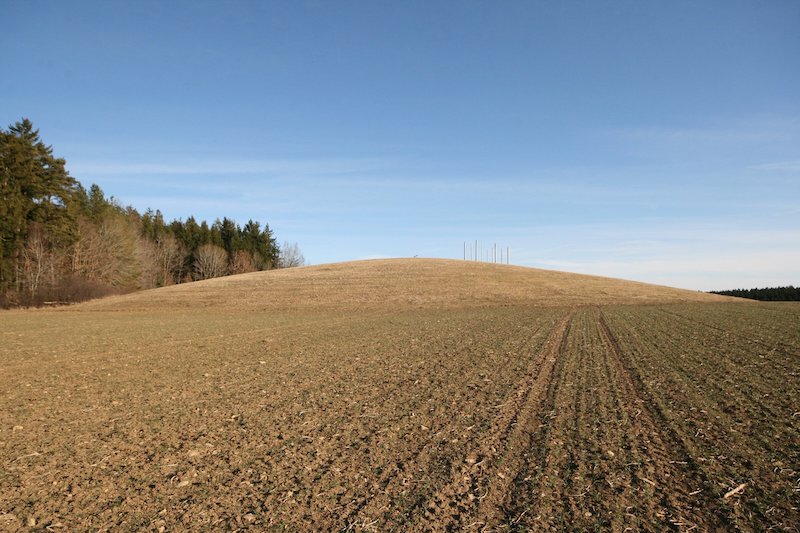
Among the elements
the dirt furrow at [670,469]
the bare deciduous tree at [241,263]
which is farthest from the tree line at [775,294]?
the bare deciduous tree at [241,263]

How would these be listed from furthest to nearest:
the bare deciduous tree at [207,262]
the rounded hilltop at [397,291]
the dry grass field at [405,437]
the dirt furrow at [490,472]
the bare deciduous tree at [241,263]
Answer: the bare deciduous tree at [241,263] < the bare deciduous tree at [207,262] < the rounded hilltop at [397,291] < the dry grass field at [405,437] < the dirt furrow at [490,472]

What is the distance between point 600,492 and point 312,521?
343 cm

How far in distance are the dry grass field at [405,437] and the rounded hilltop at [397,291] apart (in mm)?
31041

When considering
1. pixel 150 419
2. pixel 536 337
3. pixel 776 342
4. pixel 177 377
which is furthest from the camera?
pixel 536 337

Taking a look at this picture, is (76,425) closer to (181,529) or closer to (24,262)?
(181,529)

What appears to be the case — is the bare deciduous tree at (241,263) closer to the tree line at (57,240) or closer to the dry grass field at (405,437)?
the tree line at (57,240)

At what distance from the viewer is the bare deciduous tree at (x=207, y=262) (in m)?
104

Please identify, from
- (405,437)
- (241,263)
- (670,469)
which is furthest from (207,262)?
(670,469)

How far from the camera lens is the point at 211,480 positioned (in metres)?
6.15

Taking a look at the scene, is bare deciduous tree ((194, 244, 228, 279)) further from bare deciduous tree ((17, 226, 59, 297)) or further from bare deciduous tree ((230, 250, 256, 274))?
bare deciduous tree ((17, 226, 59, 297))

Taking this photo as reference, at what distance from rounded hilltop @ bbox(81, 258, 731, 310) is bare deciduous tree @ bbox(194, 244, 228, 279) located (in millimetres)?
36760

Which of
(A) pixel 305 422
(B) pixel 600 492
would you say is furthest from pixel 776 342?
(A) pixel 305 422

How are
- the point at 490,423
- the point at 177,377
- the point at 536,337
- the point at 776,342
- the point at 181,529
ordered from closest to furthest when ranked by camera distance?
the point at 181,529
the point at 490,423
the point at 177,377
the point at 776,342
the point at 536,337

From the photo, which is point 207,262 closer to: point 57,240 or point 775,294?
point 57,240
